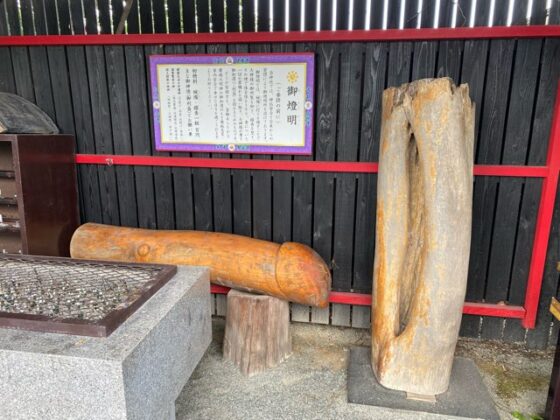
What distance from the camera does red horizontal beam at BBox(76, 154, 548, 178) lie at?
10.1ft

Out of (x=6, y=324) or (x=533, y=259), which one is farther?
(x=533, y=259)

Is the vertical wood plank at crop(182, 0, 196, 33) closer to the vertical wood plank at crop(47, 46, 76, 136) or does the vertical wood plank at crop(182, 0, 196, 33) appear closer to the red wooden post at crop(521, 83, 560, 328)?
the vertical wood plank at crop(47, 46, 76, 136)

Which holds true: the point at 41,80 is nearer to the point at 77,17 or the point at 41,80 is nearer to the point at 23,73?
the point at 23,73

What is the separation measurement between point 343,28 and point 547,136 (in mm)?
1877

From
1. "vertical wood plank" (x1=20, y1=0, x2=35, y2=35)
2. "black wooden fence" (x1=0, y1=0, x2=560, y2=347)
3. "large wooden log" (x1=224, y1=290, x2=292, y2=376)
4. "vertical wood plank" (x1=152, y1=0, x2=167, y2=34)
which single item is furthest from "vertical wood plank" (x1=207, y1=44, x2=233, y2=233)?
"vertical wood plank" (x1=20, y1=0, x2=35, y2=35)

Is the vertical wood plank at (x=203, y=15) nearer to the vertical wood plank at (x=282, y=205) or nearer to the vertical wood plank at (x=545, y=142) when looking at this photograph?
the vertical wood plank at (x=282, y=205)

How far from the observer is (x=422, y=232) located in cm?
270

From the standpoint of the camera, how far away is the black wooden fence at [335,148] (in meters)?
3.03

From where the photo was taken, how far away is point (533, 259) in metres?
3.19

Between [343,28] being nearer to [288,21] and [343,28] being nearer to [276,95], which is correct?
[288,21]

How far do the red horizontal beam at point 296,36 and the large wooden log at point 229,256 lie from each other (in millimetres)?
1679

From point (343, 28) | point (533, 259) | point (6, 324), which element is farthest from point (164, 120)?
point (533, 259)

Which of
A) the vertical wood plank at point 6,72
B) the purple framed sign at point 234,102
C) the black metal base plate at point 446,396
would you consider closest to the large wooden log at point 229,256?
the black metal base plate at point 446,396

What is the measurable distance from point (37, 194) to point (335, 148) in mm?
2608
